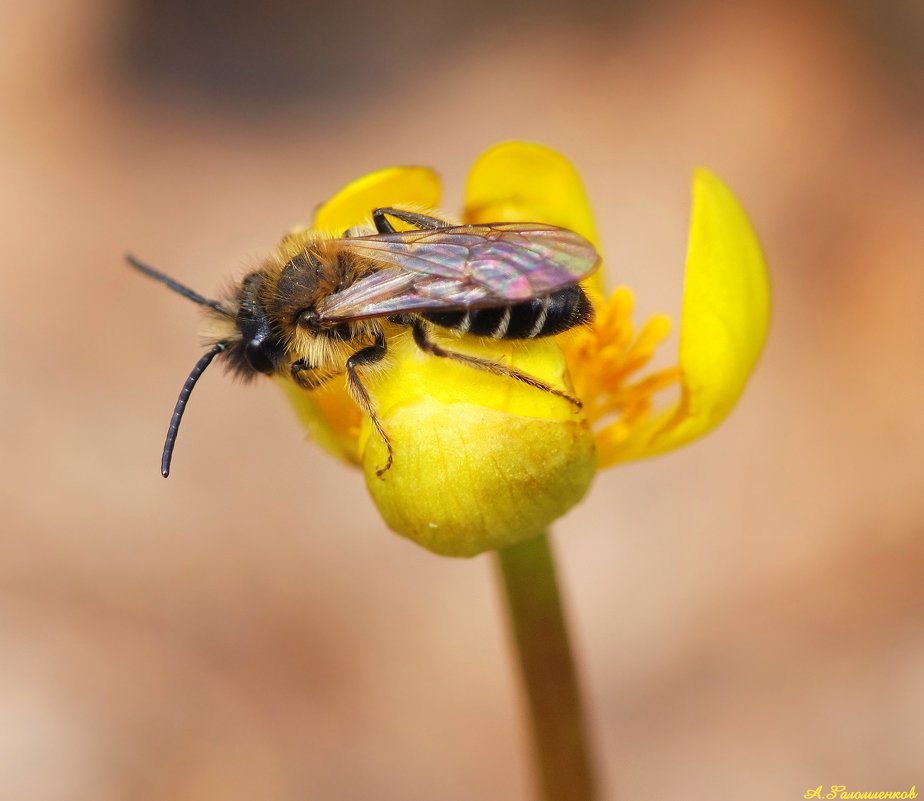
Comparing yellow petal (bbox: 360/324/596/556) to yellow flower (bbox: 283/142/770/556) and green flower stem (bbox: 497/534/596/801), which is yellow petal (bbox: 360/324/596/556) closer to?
yellow flower (bbox: 283/142/770/556)

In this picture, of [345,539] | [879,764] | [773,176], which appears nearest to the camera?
[879,764]

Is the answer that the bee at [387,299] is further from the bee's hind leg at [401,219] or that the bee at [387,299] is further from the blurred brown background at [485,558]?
the blurred brown background at [485,558]

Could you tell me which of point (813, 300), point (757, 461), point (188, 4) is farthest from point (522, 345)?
point (188, 4)

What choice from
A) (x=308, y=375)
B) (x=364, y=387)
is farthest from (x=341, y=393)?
(x=364, y=387)

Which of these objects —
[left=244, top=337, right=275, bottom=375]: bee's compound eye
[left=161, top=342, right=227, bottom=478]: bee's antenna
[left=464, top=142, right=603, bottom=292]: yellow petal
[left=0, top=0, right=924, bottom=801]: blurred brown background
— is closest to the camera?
[left=161, top=342, right=227, bottom=478]: bee's antenna

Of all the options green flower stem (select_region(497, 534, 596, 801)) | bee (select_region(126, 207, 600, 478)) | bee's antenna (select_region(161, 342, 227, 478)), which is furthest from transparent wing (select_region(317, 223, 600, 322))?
green flower stem (select_region(497, 534, 596, 801))

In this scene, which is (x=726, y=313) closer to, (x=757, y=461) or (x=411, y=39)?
(x=757, y=461)
